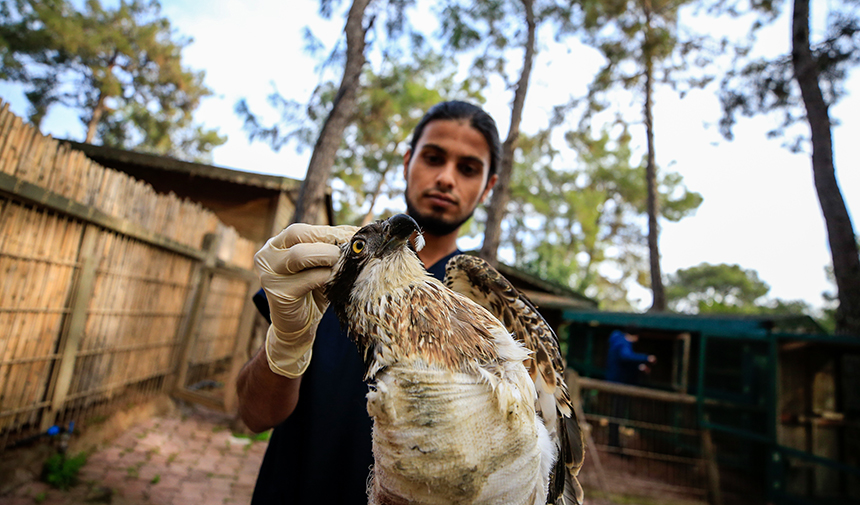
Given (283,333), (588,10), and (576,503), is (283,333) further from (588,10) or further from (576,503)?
(588,10)

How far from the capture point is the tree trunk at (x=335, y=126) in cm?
696

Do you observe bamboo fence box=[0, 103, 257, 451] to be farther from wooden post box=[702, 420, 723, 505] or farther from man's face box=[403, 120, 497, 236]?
wooden post box=[702, 420, 723, 505]

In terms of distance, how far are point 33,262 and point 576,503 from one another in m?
5.03

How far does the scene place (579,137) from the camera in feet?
42.9

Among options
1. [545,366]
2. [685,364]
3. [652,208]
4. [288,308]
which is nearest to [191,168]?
[288,308]

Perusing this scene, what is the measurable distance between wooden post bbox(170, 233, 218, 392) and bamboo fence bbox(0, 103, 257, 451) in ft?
0.07

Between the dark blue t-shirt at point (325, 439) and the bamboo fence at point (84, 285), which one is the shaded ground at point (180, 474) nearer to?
the bamboo fence at point (84, 285)

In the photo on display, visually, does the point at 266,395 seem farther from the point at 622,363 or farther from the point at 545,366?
the point at 622,363

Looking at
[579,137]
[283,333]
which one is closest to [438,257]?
[283,333]

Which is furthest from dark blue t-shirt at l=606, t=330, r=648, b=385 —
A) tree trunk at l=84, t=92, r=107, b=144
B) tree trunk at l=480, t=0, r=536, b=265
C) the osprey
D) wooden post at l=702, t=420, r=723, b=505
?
tree trunk at l=84, t=92, r=107, b=144

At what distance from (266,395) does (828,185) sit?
1118 cm

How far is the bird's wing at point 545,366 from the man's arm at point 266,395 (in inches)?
36.2

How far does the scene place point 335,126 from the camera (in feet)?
23.9

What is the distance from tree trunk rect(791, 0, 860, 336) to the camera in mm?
6980
